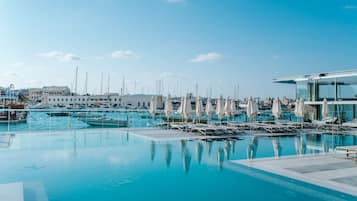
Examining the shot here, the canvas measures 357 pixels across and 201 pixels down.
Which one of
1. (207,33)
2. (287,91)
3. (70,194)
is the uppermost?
(207,33)

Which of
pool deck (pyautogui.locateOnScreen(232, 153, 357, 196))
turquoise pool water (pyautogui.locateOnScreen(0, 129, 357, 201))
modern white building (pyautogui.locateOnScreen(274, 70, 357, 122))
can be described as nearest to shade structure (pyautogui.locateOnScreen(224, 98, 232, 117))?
turquoise pool water (pyautogui.locateOnScreen(0, 129, 357, 201))

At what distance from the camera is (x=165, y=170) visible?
6.37 metres

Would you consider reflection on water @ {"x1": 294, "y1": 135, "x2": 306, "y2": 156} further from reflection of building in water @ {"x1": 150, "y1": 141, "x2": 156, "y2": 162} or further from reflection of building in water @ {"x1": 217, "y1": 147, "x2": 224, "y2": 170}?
reflection of building in water @ {"x1": 150, "y1": 141, "x2": 156, "y2": 162}

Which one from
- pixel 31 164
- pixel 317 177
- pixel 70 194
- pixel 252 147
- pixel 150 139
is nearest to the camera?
pixel 70 194

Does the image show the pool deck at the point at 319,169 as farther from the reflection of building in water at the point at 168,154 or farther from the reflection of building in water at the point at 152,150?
the reflection of building in water at the point at 152,150

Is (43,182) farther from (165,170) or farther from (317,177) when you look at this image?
(317,177)

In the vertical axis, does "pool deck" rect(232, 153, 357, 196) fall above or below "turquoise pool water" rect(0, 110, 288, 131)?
below

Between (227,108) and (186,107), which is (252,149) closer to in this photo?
(186,107)

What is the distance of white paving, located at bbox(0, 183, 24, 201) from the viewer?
13.1 feet

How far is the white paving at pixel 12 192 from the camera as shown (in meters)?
4.00

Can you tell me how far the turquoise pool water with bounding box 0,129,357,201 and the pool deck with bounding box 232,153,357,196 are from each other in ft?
1.06

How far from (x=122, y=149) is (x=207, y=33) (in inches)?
371

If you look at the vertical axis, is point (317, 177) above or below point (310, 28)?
below

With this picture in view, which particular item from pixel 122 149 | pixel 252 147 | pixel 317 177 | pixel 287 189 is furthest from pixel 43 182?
pixel 252 147
